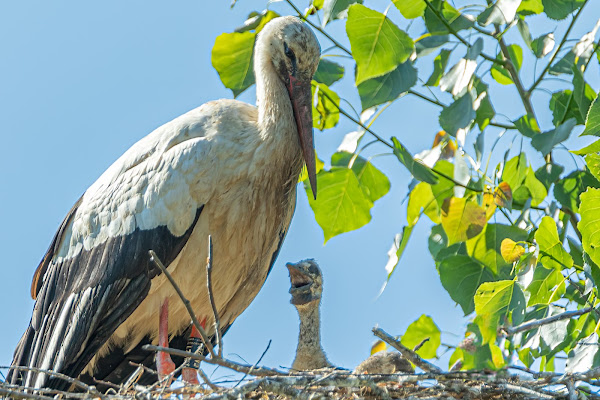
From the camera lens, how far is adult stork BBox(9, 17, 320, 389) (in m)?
5.06

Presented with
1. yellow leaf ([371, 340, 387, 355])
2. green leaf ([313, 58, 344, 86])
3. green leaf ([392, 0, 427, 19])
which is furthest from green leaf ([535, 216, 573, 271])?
green leaf ([313, 58, 344, 86])

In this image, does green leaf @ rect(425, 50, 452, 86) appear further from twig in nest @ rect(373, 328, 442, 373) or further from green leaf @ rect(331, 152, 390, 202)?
twig in nest @ rect(373, 328, 442, 373)

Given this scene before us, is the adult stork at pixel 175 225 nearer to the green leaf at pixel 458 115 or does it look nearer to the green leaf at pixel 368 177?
the green leaf at pixel 368 177

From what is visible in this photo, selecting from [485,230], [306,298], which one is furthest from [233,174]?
[485,230]

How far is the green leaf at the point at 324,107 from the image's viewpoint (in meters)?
5.51

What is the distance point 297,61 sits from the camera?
5.38m

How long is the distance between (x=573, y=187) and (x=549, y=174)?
0.44 feet

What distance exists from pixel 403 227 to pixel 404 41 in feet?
3.41

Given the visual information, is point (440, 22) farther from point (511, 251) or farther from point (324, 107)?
point (511, 251)

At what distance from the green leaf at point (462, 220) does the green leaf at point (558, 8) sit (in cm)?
98

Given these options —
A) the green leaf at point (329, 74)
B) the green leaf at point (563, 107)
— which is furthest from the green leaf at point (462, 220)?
the green leaf at point (329, 74)

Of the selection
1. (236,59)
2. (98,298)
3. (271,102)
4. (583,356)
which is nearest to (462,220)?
(583,356)

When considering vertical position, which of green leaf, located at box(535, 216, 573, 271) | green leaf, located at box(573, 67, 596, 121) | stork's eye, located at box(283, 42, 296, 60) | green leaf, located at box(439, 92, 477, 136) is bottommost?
green leaf, located at box(535, 216, 573, 271)

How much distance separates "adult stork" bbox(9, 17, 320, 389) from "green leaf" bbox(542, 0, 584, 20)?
1.19m
